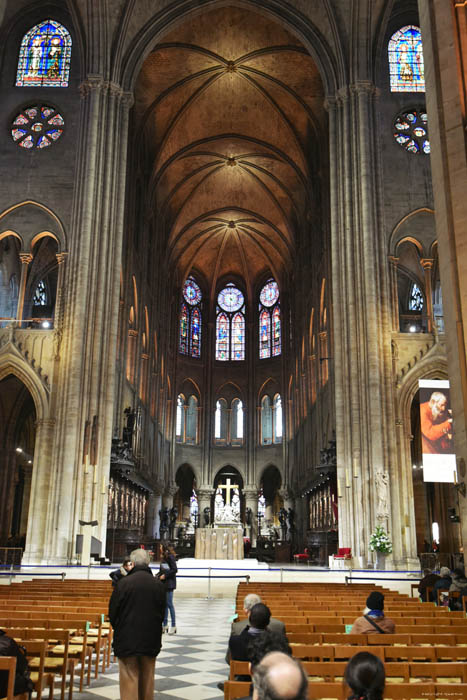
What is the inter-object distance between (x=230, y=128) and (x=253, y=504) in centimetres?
2495

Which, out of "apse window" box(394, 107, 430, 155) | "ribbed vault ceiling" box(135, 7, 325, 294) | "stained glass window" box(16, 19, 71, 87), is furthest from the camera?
"ribbed vault ceiling" box(135, 7, 325, 294)

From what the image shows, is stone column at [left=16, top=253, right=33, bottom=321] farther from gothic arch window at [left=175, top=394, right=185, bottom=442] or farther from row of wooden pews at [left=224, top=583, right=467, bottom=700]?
gothic arch window at [left=175, top=394, right=185, bottom=442]

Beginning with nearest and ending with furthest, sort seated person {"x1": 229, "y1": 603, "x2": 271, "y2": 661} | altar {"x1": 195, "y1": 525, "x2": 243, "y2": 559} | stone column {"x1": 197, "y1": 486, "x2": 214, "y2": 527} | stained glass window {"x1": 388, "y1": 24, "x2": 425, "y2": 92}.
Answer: seated person {"x1": 229, "y1": 603, "x2": 271, "y2": 661}
altar {"x1": 195, "y1": 525, "x2": 243, "y2": 559}
stained glass window {"x1": 388, "y1": 24, "x2": 425, "y2": 92}
stone column {"x1": 197, "y1": 486, "x2": 214, "y2": 527}

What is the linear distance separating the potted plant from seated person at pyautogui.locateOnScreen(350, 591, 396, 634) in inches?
613

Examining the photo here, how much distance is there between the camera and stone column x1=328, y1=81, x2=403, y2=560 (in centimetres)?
2316

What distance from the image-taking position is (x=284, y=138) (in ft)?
122

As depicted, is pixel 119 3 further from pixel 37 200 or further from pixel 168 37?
pixel 37 200

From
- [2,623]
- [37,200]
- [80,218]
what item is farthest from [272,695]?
[37,200]

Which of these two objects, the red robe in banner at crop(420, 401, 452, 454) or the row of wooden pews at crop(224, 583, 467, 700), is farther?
the red robe in banner at crop(420, 401, 452, 454)

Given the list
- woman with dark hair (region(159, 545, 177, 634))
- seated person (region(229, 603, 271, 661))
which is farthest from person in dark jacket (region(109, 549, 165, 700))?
woman with dark hair (region(159, 545, 177, 634))

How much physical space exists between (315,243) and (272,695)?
33.9 meters

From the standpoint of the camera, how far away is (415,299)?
111ft

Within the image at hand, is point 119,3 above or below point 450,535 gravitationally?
above

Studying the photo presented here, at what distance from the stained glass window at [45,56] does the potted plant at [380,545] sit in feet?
70.4
